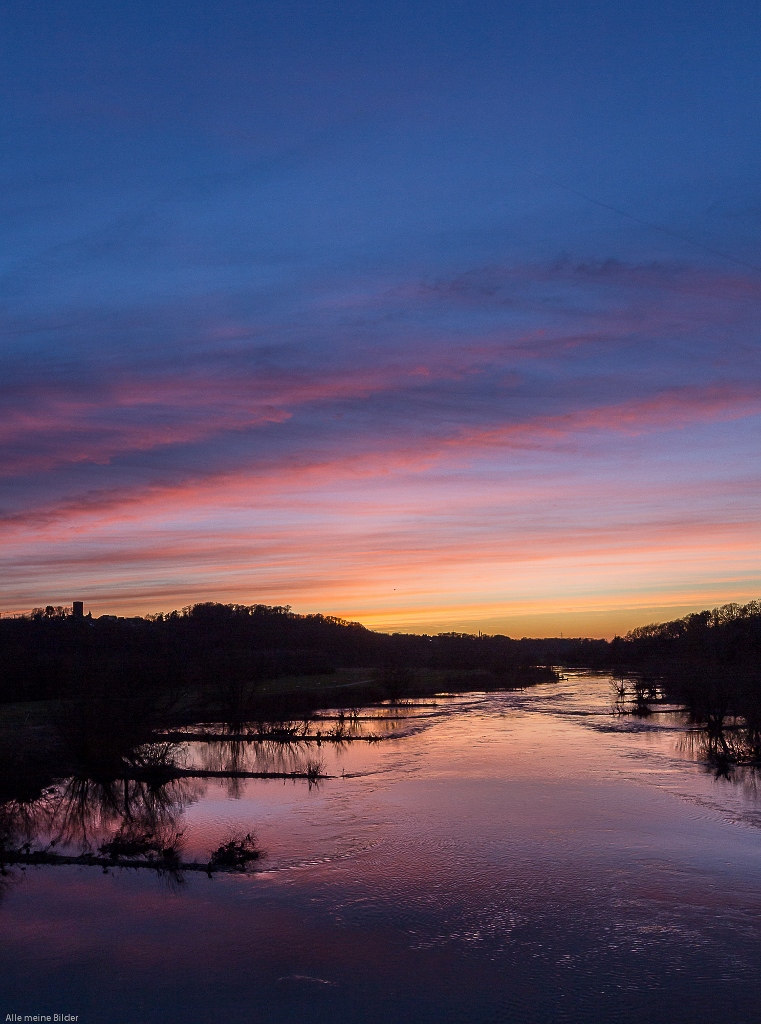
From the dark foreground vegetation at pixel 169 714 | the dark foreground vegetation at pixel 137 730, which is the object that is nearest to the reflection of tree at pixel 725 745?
the dark foreground vegetation at pixel 169 714

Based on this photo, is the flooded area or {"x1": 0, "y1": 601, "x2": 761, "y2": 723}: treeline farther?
{"x1": 0, "y1": 601, "x2": 761, "y2": 723}: treeline

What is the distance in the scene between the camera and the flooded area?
11805 mm

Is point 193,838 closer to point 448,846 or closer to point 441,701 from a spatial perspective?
point 448,846

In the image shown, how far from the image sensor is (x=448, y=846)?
1998 centimetres

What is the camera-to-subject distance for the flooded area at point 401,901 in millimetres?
11805

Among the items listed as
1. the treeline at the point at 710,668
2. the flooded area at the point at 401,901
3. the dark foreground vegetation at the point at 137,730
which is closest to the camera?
the flooded area at the point at 401,901

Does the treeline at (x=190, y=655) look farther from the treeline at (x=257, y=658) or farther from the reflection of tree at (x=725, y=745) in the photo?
the reflection of tree at (x=725, y=745)

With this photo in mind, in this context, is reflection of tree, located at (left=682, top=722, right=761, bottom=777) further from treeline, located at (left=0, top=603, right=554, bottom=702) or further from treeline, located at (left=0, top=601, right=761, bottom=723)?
treeline, located at (left=0, top=603, right=554, bottom=702)

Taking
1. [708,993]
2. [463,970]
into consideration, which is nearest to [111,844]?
[463,970]

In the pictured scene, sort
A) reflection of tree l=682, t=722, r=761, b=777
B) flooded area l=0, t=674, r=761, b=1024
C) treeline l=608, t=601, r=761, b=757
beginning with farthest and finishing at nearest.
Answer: treeline l=608, t=601, r=761, b=757, reflection of tree l=682, t=722, r=761, b=777, flooded area l=0, t=674, r=761, b=1024

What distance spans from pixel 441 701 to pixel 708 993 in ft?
192

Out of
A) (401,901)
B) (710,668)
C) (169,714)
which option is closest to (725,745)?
(401,901)

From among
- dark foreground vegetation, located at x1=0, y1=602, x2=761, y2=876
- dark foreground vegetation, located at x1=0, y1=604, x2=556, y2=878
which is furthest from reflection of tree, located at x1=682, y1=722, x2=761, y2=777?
dark foreground vegetation, located at x1=0, y1=604, x2=556, y2=878

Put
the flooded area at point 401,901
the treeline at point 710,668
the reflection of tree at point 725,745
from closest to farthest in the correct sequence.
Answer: the flooded area at point 401,901
the reflection of tree at point 725,745
the treeline at point 710,668
